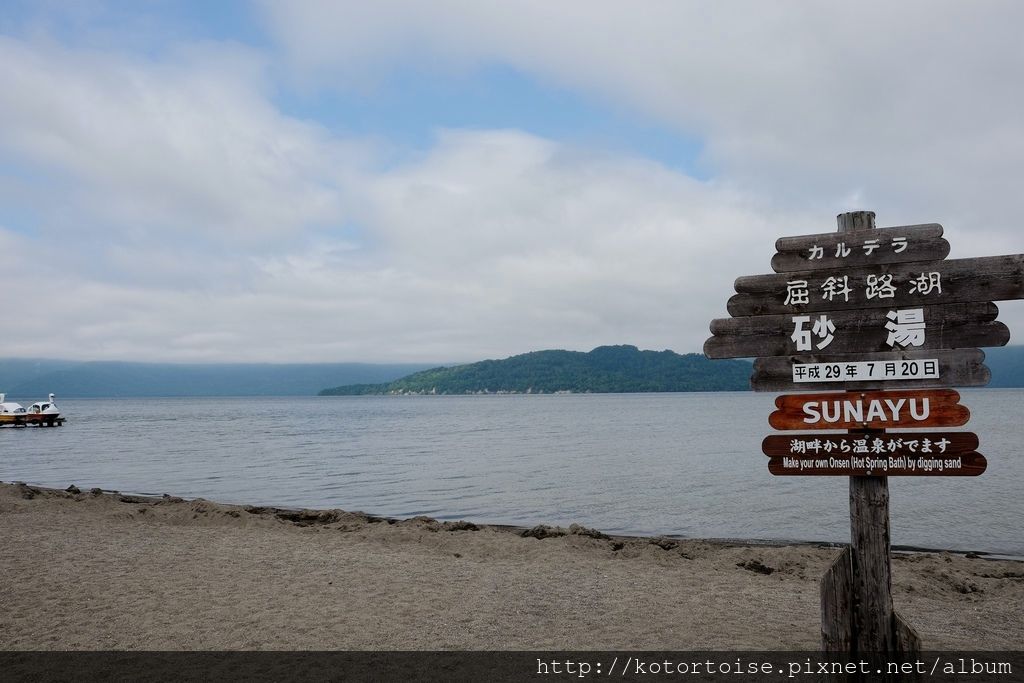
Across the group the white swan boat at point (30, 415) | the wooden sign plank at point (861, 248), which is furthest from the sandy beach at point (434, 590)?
the white swan boat at point (30, 415)

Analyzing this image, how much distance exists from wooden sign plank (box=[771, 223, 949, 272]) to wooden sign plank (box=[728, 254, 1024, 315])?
0.06 metres

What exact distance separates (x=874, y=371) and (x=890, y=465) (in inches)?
29.4

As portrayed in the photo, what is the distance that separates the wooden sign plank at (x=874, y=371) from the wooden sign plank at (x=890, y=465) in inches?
22.2

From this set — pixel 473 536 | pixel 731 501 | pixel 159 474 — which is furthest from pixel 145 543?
pixel 159 474

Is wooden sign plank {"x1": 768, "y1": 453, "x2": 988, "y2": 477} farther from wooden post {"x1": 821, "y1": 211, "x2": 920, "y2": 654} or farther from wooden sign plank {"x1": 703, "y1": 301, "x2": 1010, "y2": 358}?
wooden sign plank {"x1": 703, "y1": 301, "x2": 1010, "y2": 358}

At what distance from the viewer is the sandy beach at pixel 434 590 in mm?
7398

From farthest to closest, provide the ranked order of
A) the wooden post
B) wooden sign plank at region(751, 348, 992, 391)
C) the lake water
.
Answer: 1. the lake water
2. the wooden post
3. wooden sign plank at region(751, 348, 992, 391)

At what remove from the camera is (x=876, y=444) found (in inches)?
217

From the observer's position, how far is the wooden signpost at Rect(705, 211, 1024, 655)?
5.37m

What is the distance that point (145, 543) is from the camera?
12367 mm

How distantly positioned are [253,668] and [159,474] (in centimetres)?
2518

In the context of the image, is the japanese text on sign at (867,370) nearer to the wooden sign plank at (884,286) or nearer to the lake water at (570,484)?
the wooden sign plank at (884,286)

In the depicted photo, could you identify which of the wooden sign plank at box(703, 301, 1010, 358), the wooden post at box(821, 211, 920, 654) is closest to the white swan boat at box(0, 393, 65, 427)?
the wooden sign plank at box(703, 301, 1010, 358)

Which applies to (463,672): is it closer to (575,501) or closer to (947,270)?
(947,270)
